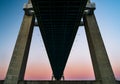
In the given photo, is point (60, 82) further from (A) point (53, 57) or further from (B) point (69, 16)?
(A) point (53, 57)

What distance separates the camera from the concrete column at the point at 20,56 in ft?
69.6

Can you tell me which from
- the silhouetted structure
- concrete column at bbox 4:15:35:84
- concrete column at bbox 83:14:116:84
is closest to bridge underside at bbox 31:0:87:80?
the silhouetted structure

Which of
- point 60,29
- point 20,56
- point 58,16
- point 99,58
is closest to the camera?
point 99,58

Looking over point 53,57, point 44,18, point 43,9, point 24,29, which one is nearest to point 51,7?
point 43,9

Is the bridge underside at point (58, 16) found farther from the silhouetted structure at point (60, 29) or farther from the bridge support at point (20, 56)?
the bridge support at point (20, 56)

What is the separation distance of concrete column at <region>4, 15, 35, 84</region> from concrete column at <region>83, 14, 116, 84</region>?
9.63m

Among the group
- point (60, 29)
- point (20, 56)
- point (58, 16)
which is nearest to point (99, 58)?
point (58, 16)

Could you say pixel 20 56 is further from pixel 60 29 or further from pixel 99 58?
pixel 99 58

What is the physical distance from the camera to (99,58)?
2298 centimetres

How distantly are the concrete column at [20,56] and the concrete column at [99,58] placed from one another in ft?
31.6

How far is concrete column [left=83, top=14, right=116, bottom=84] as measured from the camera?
2157 centimetres

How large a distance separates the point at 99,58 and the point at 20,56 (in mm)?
10674

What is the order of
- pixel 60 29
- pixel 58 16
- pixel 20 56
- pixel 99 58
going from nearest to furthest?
pixel 99 58 < pixel 20 56 < pixel 58 16 < pixel 60 29

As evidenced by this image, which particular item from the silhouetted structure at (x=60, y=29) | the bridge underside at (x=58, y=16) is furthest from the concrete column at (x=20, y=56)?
the bridge underside at (x=58, y=16)
